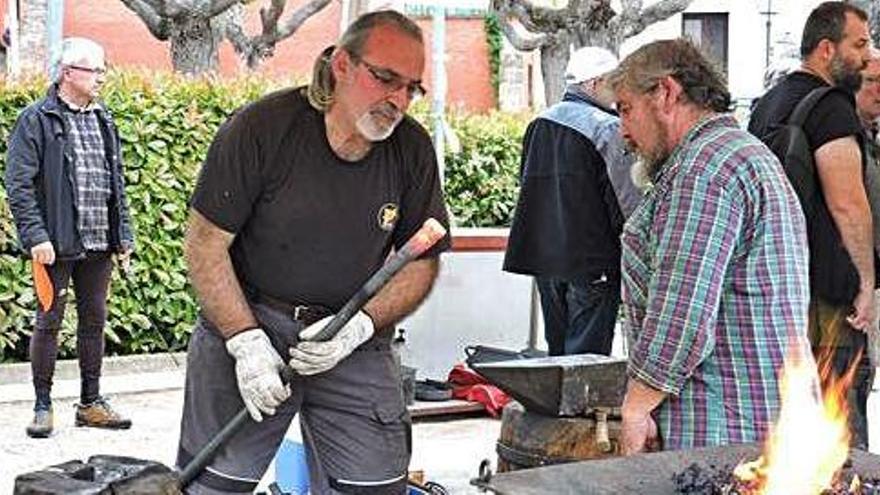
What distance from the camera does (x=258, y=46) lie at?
50.6 ft

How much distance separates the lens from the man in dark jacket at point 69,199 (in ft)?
19.9

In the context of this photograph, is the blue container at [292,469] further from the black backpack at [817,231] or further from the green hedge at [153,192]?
the green hedge at [153,192]

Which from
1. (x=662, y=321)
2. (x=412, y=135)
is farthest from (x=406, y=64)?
(x=662, y=321)

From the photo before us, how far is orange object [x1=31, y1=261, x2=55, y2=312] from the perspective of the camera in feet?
20.0

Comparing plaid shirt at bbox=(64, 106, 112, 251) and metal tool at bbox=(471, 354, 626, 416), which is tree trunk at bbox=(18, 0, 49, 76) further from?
metal tool at bbox=(471, 354, 626, 416)

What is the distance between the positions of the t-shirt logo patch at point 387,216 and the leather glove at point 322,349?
25 cm

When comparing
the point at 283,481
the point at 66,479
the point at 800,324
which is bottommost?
the point at 283,481

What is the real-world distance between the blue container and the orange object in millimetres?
2132

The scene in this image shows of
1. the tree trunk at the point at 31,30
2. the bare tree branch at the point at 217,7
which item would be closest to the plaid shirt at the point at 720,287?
the bare tree branch at the point at 217,7

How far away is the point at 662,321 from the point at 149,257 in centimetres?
563

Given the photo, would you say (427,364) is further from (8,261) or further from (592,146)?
(8,261)

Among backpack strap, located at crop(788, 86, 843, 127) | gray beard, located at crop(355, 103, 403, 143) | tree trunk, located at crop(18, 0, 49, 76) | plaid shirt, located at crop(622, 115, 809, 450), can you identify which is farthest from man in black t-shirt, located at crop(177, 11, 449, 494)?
tree trunk, located at crop(18, 0, 49, 76)

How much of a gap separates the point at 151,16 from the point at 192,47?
49 centimetres

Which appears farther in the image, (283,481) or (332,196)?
(283,481)
